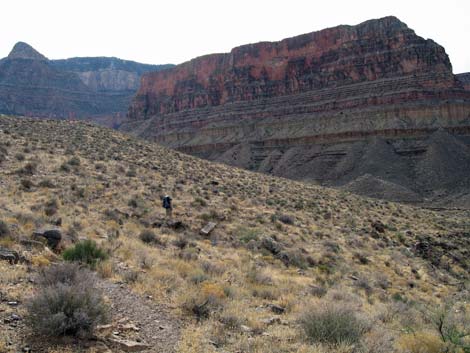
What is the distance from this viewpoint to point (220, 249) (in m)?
14.3

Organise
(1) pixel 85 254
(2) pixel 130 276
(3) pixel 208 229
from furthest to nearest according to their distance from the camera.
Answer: (3) pixel 208 229, (1) pixel 85 254, (2) pixel 130 276

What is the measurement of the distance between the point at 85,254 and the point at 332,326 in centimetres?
503

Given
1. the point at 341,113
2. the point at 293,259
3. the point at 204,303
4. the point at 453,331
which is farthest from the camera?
the point at 341,113

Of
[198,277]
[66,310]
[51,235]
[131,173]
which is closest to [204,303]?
[198,277]

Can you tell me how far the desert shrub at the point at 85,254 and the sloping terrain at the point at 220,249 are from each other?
228 millimetres

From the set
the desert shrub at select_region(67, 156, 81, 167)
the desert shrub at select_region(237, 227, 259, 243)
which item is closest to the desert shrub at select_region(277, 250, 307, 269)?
the desert shrub at select_region(237, 227, 259, 243)

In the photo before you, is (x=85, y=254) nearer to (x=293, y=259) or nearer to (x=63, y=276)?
(x=63, y=276)

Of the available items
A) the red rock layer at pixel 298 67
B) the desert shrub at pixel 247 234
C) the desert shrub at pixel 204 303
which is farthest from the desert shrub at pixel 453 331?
the red rock layer at pixel 298 67

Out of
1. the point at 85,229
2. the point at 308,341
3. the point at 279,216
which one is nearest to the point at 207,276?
the point at 308,341

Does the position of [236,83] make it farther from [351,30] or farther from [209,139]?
[351,30]

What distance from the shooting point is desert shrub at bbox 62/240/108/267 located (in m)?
9.30

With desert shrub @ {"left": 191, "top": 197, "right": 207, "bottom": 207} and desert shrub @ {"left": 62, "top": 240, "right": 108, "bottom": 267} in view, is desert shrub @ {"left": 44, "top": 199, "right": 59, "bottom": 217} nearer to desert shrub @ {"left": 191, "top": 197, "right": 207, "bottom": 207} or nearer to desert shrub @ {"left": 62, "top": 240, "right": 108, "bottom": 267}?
desert shrub @ {"left": 62, "top": 240, "right": 108, "bottom": 267}

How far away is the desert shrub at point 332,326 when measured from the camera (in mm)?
7141

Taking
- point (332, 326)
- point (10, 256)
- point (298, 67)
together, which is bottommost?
point (332, 326)
